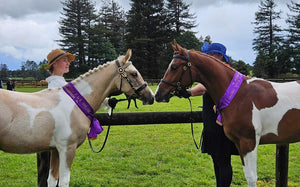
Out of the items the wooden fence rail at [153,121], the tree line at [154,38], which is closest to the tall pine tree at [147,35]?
the tree line at [154,38]

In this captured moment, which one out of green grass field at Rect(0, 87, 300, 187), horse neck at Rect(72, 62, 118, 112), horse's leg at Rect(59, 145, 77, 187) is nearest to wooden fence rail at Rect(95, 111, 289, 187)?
green grass field at Rect(0, 87, 300, 187)

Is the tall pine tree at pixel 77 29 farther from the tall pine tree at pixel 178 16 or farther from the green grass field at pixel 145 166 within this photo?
the green grass field at pixel 145 166

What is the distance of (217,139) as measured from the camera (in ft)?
11.3

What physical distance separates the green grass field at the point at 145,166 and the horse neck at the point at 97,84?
2.02m

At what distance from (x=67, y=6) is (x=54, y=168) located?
5551cm

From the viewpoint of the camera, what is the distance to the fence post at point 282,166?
4.04 meters

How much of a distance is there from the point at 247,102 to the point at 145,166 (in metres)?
2.94

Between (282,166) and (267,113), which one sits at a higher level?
(267,113)

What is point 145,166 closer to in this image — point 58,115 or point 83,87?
point 83,87

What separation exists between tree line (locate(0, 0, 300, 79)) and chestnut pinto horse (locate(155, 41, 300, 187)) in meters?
45.1

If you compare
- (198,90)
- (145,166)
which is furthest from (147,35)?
(198,90)

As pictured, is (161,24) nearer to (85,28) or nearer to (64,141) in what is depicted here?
(85,28)

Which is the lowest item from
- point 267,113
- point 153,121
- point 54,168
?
point 54,168

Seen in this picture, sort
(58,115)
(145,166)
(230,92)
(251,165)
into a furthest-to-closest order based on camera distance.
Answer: (145,166) < (230,92) < (251,165) < (58,115)
